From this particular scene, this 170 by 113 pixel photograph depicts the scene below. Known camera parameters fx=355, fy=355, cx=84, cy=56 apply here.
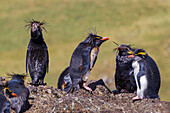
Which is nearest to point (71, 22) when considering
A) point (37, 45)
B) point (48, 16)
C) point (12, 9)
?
point (48, 16)

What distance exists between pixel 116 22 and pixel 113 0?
9455 millimetres

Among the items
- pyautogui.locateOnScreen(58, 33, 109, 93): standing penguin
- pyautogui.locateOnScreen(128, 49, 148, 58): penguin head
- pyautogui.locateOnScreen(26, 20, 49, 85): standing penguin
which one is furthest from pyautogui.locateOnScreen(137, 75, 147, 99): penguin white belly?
pyautogui.locateOnScreen(26, 20, 49, 85): standing penguin

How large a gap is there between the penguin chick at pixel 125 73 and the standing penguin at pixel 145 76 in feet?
0.64

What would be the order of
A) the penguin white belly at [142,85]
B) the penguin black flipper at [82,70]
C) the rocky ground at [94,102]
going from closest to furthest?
1. the rocky ground at [94,102]
2. the penguin black flipper at [82,70]
3. the penguin white belly at [142,85]

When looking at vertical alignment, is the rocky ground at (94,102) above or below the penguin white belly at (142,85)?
below

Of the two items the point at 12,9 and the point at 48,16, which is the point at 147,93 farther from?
the point at 12,9

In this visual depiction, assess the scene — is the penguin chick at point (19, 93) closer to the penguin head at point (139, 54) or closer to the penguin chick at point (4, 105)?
the penguin chick at point (4, 105)

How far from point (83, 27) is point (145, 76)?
3320 cm

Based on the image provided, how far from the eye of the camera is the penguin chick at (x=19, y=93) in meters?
6.29

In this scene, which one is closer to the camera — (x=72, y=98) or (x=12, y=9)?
(x=72, y=98)

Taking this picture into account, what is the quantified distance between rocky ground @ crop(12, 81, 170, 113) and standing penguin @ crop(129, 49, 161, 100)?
298 mm

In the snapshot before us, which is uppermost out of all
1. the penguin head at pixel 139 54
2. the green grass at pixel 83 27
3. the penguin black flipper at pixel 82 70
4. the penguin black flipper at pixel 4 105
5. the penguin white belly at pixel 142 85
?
the green grass at pixel 83 27

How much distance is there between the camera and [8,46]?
35.3 metres

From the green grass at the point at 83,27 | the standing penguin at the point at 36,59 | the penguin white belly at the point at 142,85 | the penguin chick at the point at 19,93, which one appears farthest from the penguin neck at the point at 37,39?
the green grass at the point at 83,27
